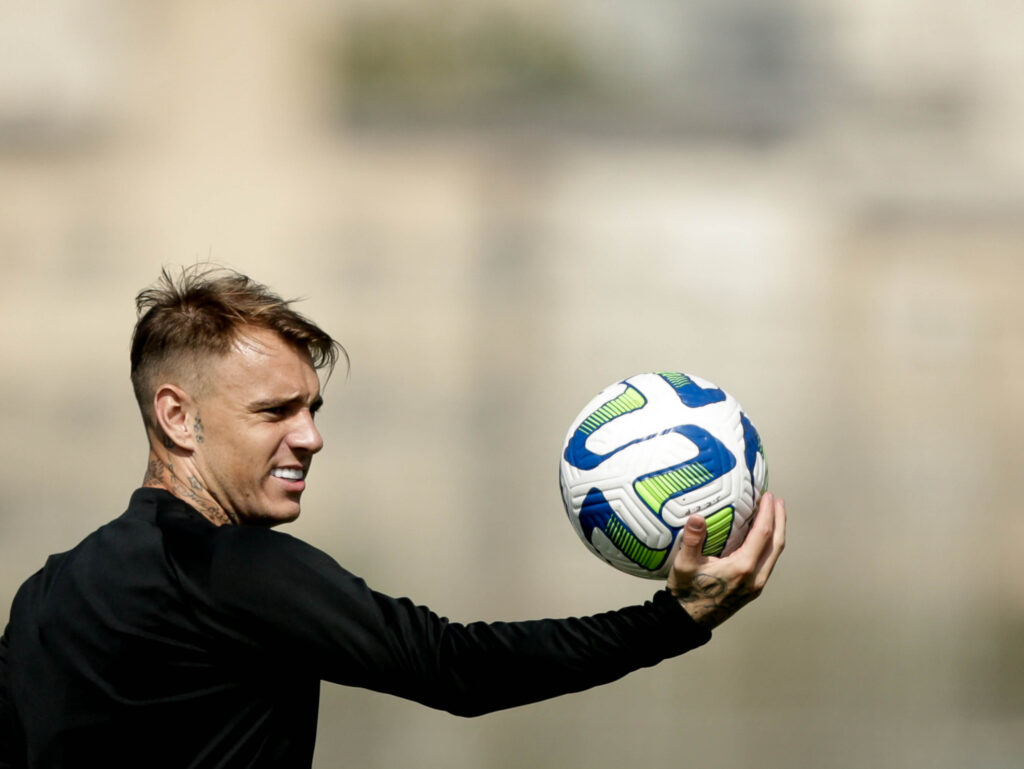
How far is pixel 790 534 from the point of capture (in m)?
4.55

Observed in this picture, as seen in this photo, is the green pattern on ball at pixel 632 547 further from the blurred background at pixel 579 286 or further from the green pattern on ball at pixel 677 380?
the blurred background at pixel 579 286

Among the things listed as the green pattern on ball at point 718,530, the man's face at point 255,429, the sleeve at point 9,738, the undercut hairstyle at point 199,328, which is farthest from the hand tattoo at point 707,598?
the sleeve at point 9,738

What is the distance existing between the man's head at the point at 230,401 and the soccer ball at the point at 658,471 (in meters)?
0.51

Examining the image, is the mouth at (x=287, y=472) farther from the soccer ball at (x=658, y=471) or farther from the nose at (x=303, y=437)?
the soccer ball at (x=658, y=471)

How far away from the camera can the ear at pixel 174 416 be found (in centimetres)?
205

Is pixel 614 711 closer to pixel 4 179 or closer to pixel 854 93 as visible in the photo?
pixel 854 93

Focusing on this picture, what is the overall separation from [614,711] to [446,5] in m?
2.82

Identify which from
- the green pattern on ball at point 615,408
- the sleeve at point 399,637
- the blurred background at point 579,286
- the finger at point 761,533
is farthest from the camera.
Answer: the blurred background at point 579,286

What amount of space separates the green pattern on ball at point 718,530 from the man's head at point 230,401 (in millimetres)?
712

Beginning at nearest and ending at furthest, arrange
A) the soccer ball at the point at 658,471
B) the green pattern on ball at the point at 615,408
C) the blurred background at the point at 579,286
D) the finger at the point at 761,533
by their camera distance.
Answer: the finger at the point at 761,533 < the soccer ball at the point at 658,471 < the green pattern on ball at the point at 615,408 < the blurred background at the point at 579,286

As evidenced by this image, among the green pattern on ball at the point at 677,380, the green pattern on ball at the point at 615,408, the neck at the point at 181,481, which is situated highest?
the green pattern on ball at the point at 677,380

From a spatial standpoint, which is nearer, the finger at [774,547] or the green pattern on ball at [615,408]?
the finger at [774,547]

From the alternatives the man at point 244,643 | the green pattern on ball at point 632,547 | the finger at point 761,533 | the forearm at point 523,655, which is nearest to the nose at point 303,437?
the man at point 244,643

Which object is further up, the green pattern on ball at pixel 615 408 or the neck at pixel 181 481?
the green pattern on ball at pixel 615 408
